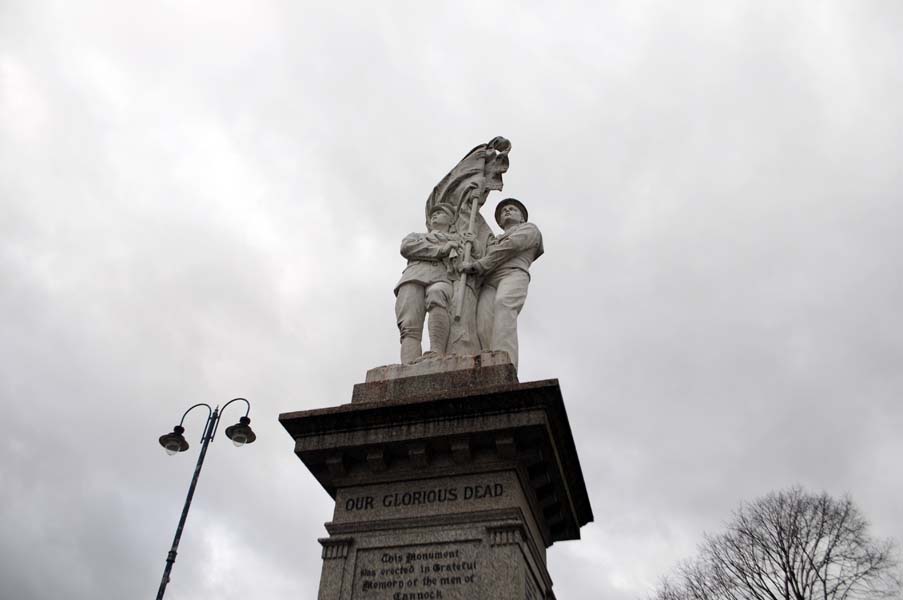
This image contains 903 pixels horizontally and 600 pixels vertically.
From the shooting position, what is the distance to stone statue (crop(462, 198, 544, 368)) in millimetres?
10172

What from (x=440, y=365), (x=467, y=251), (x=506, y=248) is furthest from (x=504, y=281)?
(x=440, y=365)

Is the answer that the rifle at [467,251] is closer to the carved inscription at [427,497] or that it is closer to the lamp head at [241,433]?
the carved inscription at [427,497]

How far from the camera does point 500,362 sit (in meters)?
9.33

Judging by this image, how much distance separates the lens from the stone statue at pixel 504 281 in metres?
10.2

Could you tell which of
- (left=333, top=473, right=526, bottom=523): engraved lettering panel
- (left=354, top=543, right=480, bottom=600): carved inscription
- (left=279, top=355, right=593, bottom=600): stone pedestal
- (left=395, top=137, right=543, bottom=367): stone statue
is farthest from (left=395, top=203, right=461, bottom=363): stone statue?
(left=354, top=543, right=480, bottom=600): carved inscription

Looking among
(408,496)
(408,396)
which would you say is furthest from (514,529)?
(408,396)

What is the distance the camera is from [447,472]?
28.2 ft

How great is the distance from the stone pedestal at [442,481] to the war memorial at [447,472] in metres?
0.01

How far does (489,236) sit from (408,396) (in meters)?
3.44

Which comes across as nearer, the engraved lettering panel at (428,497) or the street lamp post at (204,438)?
the engraved lettering panel at (428,497)

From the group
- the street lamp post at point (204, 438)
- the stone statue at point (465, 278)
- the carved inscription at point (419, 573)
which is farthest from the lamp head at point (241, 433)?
the carved inscription at point (419, 573)

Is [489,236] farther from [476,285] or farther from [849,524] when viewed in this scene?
[849,524]

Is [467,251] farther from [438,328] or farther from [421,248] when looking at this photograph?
[438,328]

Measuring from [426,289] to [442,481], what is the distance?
3.07m
